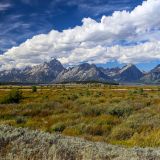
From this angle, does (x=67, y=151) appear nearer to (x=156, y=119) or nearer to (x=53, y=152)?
(x=53, y=152)

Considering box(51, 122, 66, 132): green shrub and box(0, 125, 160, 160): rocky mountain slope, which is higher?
box(0, 125, 160, 160): rocky mountain slope

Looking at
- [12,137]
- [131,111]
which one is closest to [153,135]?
[12,137]

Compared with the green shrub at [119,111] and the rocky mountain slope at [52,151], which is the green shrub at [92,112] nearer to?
the green shrub at [119,111]

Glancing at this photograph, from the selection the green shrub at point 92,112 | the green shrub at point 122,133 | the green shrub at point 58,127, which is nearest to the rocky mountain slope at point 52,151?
the green shrub at point 122,133

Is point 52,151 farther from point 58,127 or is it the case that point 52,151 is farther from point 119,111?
point 119,111

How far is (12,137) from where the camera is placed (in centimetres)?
1160

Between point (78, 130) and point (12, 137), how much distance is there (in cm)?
1040

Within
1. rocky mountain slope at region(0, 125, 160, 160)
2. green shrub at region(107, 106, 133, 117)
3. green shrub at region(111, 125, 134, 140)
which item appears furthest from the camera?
green shrub at region(107, 106, 133, 117)

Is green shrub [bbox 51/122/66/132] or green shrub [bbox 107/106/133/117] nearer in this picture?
green shrub [bbox 51/122/66/132]

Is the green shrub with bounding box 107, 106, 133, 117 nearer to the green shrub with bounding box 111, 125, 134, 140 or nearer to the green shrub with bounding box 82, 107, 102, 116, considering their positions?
the green shrub with bounding box 82, 107, 102, 116

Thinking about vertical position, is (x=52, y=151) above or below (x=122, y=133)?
above

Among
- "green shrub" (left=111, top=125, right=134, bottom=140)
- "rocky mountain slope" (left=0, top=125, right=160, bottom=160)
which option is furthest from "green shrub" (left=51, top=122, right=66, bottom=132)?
"rocky mountain slope" (left=0, top=125, right=160, bottom=160)

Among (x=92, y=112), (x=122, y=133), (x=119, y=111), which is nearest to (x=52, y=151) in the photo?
(x=122, y=133)

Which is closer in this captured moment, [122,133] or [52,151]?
[52,151]
